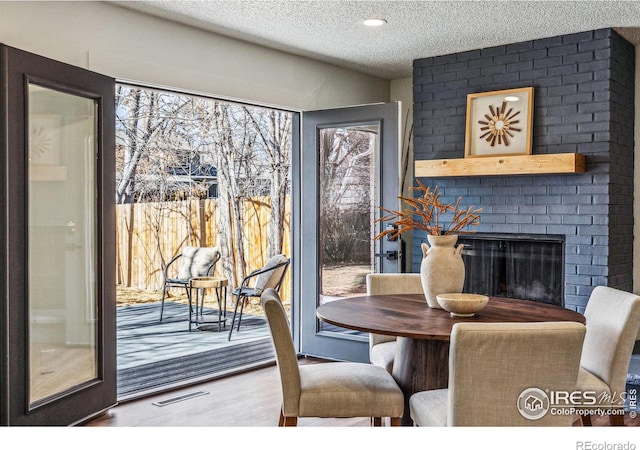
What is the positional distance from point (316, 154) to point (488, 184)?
132 centimetres

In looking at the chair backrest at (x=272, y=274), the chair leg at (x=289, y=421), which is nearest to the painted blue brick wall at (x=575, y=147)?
the chair backrest at (x=272, y=274)

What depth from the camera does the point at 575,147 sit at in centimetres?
425

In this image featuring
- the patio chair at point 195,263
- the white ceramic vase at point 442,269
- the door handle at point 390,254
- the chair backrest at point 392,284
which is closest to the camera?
the white ceramic vase at point 442,269

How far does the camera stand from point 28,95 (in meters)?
3.01

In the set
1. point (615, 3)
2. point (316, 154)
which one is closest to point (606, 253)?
point (615, 3)

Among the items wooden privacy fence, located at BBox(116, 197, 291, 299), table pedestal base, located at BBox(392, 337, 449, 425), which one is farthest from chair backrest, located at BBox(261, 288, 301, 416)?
wooden privacy fence, located at BBox(116, 197, 291, 299)

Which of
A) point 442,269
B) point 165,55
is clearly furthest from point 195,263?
point 442,269

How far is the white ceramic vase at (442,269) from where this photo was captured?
2770mm

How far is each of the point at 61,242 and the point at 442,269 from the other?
198cm

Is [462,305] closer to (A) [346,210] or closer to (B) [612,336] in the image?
(B) [612,336]

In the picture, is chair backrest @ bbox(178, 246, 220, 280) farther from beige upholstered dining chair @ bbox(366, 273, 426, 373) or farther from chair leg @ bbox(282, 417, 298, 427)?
chair leg @ bbox(282, 417, 298, 427)

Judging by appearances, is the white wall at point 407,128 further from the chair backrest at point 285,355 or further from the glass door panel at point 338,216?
the chair backrest at point 285,355

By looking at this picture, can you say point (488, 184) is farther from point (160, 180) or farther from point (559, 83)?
point (160, 180)

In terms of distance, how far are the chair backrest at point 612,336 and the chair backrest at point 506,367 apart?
2.33 feet
